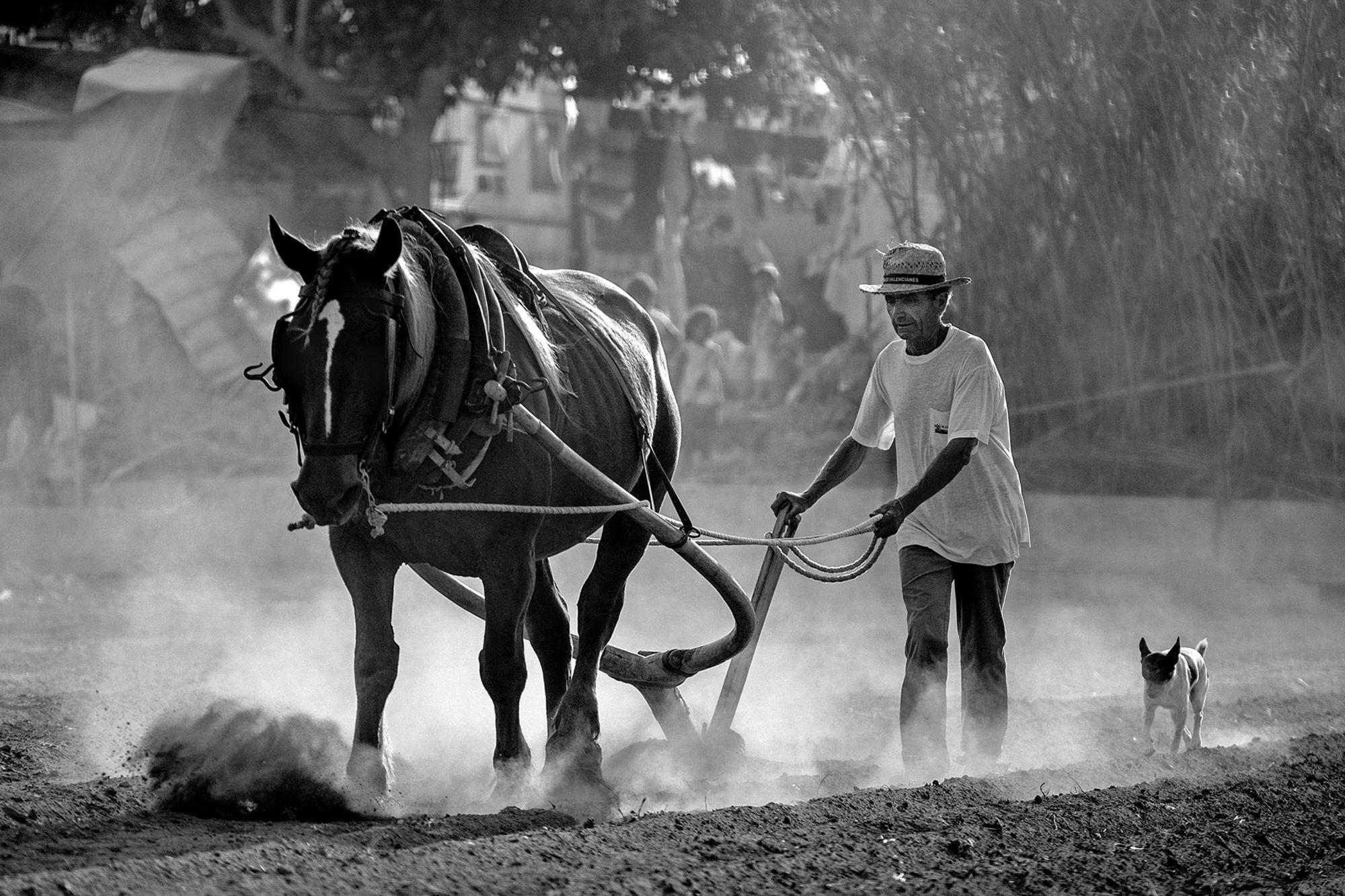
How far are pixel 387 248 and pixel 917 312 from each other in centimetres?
225

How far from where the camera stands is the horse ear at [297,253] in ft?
14.8

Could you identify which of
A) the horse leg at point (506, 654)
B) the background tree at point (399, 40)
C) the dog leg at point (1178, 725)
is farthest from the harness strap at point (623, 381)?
the background tree at point (399, 40)

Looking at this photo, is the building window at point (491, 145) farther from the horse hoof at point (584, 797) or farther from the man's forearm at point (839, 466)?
the horse hoof at point (584, 797)

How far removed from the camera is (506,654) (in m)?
4.97

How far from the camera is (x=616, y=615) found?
6.16 meters

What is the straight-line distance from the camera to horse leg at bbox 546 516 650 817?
5.35 metres

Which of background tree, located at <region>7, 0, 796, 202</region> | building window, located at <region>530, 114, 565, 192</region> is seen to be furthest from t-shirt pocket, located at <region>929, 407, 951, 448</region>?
building window, located at <region>530, 114, 565, 192</region>

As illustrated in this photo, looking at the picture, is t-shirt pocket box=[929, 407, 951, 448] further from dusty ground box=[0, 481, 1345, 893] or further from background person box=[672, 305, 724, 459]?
background person box=[672, 305, 724, 459]

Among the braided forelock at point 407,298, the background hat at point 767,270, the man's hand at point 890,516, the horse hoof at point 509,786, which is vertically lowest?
the horse hoof at point 509,786

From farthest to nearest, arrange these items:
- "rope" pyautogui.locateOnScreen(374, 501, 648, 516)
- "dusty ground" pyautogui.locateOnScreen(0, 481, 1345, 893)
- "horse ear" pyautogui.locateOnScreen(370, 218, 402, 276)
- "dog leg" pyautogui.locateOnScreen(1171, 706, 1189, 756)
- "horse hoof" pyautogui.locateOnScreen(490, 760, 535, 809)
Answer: "dog leg" pyautogui.locateOnScreen(1171, 706, 1189, 756) → "horse hoof" pyautogui.locateOnScreen(490, 760, 535, 809) → "rope" pyautogui.locateOnScreen(374, 501, 648, 516) → "horse ear" pyautogui.locateOnScreen(370, 218, 402, 276) → "dusty ground" pyautogui.locateOnScreen(0, 481, 1345, 893)

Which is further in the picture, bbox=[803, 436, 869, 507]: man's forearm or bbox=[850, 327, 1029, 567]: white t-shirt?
bbox=[803, 436, 869, 507]: man's forearm

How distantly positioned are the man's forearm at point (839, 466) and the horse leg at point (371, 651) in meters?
1.91

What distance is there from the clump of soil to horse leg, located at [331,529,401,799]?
14cm

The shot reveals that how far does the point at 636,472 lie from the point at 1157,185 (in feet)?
26.0
